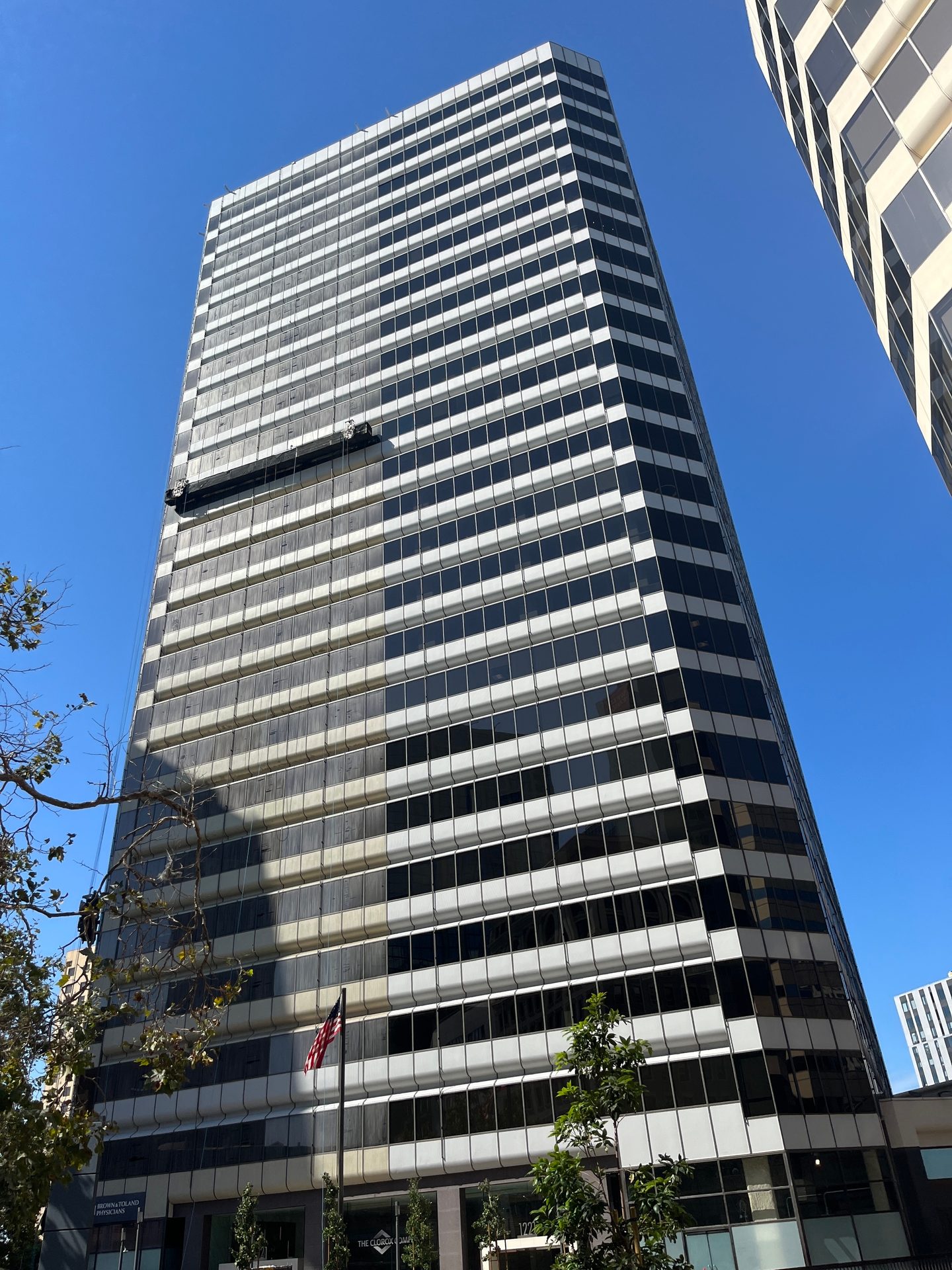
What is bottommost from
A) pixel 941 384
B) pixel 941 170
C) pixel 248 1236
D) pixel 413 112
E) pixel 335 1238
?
pixel 335 1238

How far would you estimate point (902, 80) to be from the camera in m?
24.2

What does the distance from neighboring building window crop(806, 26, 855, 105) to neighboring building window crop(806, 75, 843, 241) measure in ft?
3.94

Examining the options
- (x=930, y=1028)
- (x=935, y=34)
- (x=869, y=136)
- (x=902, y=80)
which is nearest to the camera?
(x=935, y=34)

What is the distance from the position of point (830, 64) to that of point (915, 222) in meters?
7.50

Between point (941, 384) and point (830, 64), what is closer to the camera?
point (830, 64)

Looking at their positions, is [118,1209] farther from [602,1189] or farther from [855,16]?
[855,16]

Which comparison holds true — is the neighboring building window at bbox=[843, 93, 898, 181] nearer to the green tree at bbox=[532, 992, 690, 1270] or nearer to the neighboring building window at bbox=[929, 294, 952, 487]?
the neighboring building window at bbox=[929, 294, 952, 487]

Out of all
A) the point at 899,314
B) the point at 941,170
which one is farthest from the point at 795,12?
the point at 941,170

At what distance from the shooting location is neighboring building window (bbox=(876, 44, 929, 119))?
2344 centimetres

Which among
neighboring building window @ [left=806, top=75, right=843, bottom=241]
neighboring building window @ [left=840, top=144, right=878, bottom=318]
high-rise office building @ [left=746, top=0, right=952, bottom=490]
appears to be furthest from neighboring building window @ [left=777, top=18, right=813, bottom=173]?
neighboring building window @ [left=840, top=144, right=878, bottom=318]

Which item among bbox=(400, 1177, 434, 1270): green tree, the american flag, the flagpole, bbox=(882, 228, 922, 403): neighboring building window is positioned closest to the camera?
bbox=(882, 228, 922, 403): neighboring building window

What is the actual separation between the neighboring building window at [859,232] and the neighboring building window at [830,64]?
5.94 ft

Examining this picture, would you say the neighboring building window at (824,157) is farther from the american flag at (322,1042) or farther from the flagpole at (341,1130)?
the american flag at (322,1042)

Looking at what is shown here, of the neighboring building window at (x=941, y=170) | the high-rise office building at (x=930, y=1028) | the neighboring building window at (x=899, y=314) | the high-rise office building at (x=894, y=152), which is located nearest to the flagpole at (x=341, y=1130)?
the high-rise office building at (x=894, y=152)
